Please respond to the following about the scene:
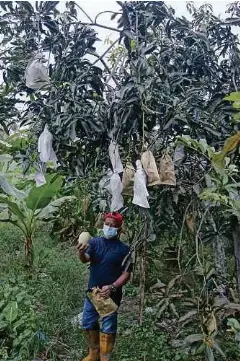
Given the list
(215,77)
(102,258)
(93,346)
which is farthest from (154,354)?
(215,77)

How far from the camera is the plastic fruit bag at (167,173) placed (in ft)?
9.04

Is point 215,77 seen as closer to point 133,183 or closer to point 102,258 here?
point 133,183

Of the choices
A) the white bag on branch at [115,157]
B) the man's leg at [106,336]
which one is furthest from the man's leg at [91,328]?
the white bag on branch at [115,157]

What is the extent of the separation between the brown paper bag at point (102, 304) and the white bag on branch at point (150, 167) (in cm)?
110

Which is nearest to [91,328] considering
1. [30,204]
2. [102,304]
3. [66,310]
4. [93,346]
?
[93,346]

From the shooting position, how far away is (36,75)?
2840 millimetres

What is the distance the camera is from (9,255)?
20.2 ft

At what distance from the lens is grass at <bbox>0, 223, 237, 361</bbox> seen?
3.63 m

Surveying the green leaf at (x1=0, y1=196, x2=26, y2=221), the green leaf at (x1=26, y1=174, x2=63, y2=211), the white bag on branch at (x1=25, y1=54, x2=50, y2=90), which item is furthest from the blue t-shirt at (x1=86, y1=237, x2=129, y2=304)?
the green leaf at (x1=0, y1=196, x2=26, y2=221)

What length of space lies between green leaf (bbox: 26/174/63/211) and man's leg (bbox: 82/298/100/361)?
5.59 ft

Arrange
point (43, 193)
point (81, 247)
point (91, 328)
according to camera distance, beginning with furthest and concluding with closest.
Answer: point (43, 193) < point (91, 328) < point (81, 247)

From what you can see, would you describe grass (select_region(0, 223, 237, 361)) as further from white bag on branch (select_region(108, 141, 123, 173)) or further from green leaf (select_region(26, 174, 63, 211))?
white bag on branch (select_region(108, 141, 123, 173))

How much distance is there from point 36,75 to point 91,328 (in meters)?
1.83

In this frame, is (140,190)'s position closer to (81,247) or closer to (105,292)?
(81,247)
